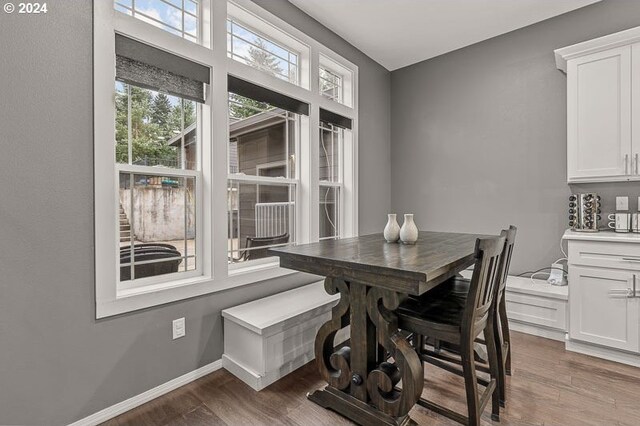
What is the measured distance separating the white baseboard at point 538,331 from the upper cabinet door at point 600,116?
1.36m

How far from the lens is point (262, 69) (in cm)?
291

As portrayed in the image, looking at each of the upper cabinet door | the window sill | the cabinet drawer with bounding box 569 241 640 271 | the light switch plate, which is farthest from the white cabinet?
the window sill

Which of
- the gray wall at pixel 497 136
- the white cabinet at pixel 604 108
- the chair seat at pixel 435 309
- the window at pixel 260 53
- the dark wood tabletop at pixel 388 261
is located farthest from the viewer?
the gray wall at pixel 497 136

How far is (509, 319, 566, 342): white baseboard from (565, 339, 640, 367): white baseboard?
169 mm

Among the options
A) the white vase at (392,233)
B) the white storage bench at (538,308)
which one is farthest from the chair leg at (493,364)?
the white storage bench at (538,308)

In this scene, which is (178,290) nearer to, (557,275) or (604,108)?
(557,275)

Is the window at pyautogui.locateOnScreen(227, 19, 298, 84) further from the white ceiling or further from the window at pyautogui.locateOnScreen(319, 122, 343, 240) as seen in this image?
the window at pyautogui.locateOnScreen(319, 122, 343, 240)

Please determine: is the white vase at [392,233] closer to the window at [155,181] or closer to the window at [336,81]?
the window at [155,181]

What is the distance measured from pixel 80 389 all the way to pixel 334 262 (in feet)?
5.13

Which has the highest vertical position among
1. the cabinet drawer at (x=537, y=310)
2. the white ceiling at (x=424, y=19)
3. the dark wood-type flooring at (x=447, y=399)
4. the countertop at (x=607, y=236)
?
the white ceiling at (x=424, y=19)

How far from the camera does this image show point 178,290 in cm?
215

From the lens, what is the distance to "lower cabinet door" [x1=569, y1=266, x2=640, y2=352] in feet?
7.79

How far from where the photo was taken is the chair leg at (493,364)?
178cm

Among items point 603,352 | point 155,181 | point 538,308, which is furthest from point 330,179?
point 603,352
